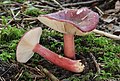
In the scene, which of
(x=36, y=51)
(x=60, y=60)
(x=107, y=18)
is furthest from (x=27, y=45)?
(x=107, y=18)

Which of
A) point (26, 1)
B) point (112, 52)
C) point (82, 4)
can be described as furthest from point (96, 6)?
point (112, 52)

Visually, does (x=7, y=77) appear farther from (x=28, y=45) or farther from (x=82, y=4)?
(x=82, y=4)

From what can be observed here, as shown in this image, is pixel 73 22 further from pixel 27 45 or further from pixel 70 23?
pixel 27 45

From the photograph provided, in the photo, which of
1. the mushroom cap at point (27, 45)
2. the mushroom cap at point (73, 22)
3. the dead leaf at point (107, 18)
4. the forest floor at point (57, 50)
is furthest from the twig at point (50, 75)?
the dead leaf at point (107, 18)

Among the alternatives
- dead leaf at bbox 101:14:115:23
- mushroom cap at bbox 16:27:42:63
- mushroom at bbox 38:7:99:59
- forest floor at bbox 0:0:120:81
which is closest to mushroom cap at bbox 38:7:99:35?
mushroom at bbox 38:7:99:59

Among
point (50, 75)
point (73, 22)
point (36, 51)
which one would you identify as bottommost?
point (50, 75)

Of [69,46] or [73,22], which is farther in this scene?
[69,46]

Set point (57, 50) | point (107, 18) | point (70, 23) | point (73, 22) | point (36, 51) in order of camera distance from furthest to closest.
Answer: point (107, 18) < point (57, 50) < point (36, 51) < point (73, 22) < point (70, 23)

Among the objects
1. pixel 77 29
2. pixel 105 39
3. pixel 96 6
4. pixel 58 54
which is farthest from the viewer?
pixel 96 6

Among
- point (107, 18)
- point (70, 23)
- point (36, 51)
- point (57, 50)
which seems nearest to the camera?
point (70, 23)
